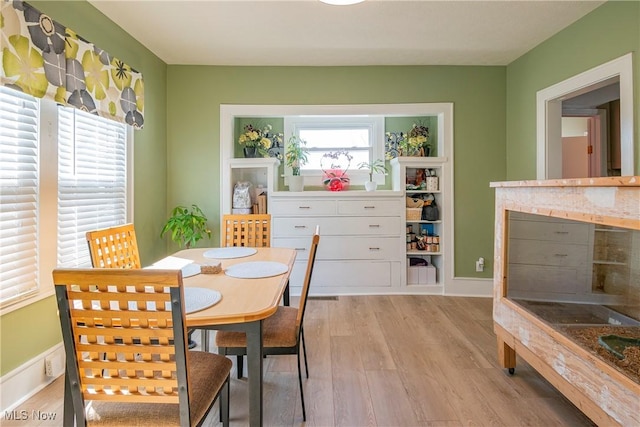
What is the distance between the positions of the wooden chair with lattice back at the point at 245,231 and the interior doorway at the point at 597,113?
2.66 metres

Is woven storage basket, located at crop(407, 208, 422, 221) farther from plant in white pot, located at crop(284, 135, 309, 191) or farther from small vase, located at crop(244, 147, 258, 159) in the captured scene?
small vase, located at crop(244, 147, 258, 159)

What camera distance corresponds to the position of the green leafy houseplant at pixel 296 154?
12.7 ft

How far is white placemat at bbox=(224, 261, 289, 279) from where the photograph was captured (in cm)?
167

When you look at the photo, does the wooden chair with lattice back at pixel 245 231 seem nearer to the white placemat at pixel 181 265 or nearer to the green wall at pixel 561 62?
the white placemat at pixel 181 265

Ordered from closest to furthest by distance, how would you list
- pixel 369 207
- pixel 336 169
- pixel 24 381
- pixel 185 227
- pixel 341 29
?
pixel 24 381 < pixel 341 29 < pixel 185 227 < pixel 369 207 < pixel 336 169

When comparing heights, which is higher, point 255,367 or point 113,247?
point 113,247

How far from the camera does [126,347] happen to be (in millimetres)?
1030

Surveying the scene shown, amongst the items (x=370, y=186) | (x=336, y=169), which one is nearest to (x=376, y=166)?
(x=370, y=186)

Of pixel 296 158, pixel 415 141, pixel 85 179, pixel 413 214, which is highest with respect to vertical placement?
pixel 415 141

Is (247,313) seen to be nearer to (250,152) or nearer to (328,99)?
(250,152)

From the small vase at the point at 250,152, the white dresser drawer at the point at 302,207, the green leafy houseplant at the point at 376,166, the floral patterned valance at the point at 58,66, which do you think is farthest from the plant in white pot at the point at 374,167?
the floral patterned valance at the point at 58,66

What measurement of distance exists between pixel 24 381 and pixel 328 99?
3.39 metres

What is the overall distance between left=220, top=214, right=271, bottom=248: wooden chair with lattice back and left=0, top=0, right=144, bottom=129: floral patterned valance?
122cm

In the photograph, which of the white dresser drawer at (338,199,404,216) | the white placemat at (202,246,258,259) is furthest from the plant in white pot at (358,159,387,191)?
the white placemat at (202,246,258,259)
